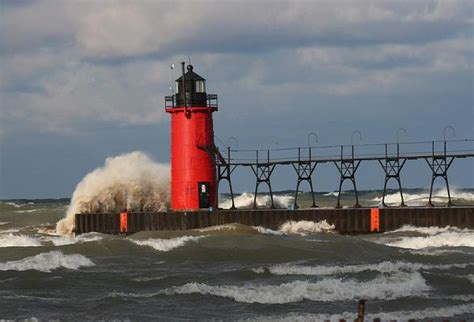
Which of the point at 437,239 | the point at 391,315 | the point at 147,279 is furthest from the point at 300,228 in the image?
the point at 391,315

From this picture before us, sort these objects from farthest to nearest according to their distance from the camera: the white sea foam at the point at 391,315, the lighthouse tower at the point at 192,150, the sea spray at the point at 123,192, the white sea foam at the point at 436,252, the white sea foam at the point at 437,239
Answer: the sea spray at the point at 123,192 → the lighthouse tower at the point at 192,150 → the white sea foam at the point at 437,239 → the white sea foam at the point at 436,252 → the white sea foam at the point at 391,315

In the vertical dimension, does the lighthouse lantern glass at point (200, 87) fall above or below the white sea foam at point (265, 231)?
above

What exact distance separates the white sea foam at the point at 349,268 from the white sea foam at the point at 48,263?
4762mm

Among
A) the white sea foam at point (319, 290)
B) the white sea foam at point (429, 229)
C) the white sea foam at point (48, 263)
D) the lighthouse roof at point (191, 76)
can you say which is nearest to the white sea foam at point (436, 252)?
the white sea foam at point (429, 229)

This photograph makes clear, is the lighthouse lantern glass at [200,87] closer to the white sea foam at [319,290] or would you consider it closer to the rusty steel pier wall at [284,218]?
the rusty steel pier wall at [284,218]

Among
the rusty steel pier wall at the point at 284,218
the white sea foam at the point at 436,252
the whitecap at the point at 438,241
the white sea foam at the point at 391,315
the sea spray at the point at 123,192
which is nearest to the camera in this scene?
the white sea foam at the point at 391,315

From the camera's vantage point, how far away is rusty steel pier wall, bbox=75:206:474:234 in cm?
3525

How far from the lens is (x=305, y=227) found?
3719 centimetres

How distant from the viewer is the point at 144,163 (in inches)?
1833

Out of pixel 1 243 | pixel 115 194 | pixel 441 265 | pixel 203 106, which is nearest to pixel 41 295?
pixel 441 265

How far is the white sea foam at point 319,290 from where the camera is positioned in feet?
69.8

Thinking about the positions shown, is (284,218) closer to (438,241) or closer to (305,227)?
(305,227)

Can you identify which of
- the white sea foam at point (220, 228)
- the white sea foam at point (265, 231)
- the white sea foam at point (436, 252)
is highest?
the white sea foam at point (220, 228)

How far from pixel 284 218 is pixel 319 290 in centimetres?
1582
